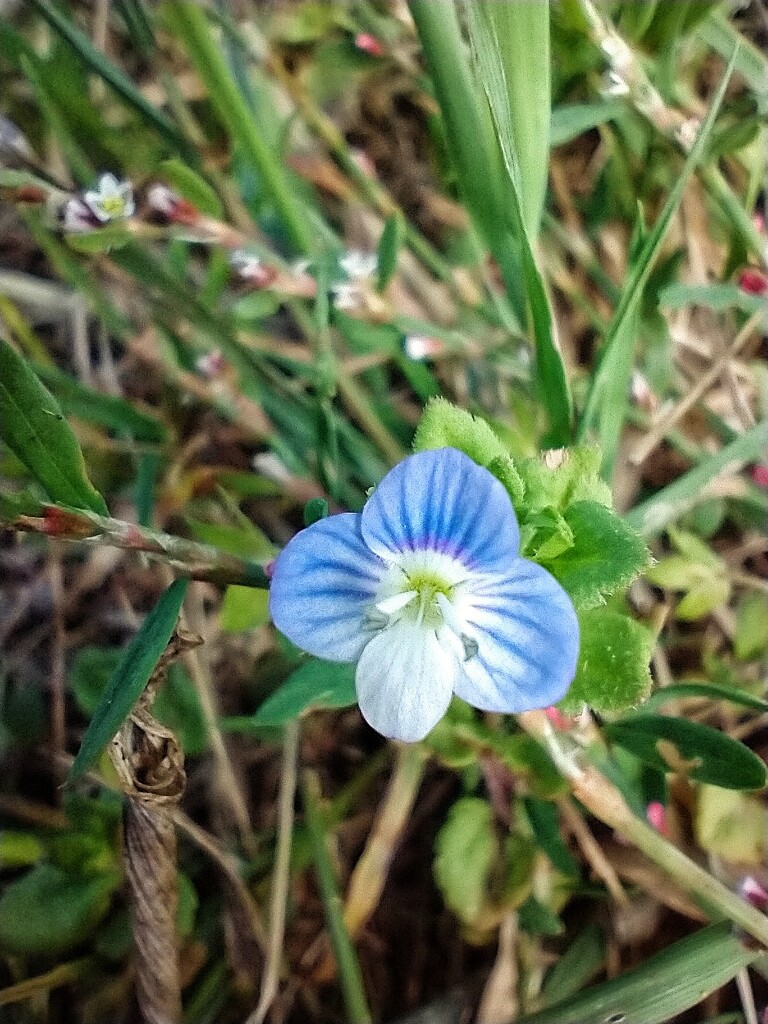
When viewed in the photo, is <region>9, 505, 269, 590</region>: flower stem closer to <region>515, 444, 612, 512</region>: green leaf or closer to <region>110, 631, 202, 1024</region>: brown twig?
<region>110, 631, 202, 1024</region>: brown twig

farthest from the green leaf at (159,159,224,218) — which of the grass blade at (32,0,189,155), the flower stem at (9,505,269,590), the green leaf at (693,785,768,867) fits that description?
the green leaf at (693,785,768,867)

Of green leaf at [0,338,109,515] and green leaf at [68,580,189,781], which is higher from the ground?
green leaf at [0,338,109,515]

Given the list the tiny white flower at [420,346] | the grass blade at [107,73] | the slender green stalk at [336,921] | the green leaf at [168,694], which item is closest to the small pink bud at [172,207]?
the grass blade at [107,73]

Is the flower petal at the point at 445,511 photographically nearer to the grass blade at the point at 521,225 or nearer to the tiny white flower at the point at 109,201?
the grass blade at the point at 521,225

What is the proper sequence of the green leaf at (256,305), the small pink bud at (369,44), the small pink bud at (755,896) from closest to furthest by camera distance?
the small pink bud at (755,896), the green leaf at (256,305), the small pink bud at (369,44)

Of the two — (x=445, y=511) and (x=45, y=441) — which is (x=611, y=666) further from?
(x=45, y=441)

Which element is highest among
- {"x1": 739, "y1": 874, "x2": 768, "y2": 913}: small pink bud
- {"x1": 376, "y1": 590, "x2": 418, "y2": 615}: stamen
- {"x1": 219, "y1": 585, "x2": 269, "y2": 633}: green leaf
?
{"x1": 376, "y1": 590, "x2": 418, "y2": 615}: stamen

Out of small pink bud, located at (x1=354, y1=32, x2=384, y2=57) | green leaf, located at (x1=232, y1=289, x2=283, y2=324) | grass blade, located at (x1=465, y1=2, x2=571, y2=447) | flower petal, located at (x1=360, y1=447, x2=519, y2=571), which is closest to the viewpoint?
flower petal, located at (x1=360, y1=447, x2=519, y2=571)
